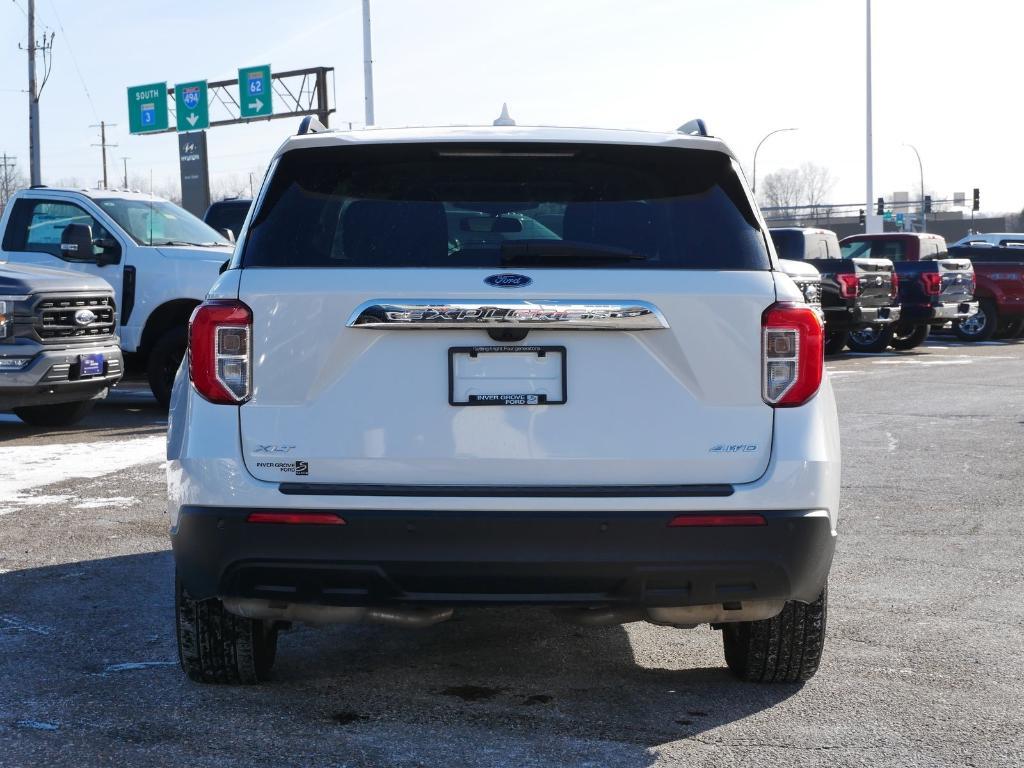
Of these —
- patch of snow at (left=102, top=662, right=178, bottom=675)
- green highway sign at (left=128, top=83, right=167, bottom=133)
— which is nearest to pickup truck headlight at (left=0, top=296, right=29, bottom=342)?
patch of snow at (left=102, top=662, right=178, bottom=675)

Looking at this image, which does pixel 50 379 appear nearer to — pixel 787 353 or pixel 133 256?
pixel 133 256

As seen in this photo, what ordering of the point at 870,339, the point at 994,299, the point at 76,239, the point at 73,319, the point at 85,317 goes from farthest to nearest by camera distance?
the point at 994,299
the point at 870,339
the point at 76,239
the point at 85,317
the point at 73,319

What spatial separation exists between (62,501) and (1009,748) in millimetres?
6042

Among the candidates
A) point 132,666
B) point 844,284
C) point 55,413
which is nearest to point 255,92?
point 844,284

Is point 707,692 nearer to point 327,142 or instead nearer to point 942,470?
point 327,142

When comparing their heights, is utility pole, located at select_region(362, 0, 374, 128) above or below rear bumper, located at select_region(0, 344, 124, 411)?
above

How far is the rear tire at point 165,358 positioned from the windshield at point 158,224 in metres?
0.99

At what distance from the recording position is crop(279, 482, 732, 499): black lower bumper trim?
3.83m

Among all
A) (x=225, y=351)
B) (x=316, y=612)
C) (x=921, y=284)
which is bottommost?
(x=316, y=612)

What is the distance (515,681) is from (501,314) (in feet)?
4.94

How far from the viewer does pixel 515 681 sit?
4.70 metres

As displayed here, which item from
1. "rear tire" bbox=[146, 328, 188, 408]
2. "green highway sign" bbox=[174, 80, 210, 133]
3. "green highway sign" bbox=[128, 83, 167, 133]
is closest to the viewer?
"rear tire" bbox=[146, 328, 188, 408]

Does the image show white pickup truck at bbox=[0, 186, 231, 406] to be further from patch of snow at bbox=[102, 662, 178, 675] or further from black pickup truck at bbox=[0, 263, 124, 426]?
patch of snow at bbox=[102, 662, 178, 675]

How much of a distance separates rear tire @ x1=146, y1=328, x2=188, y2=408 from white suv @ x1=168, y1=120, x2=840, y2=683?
30.1 ft
